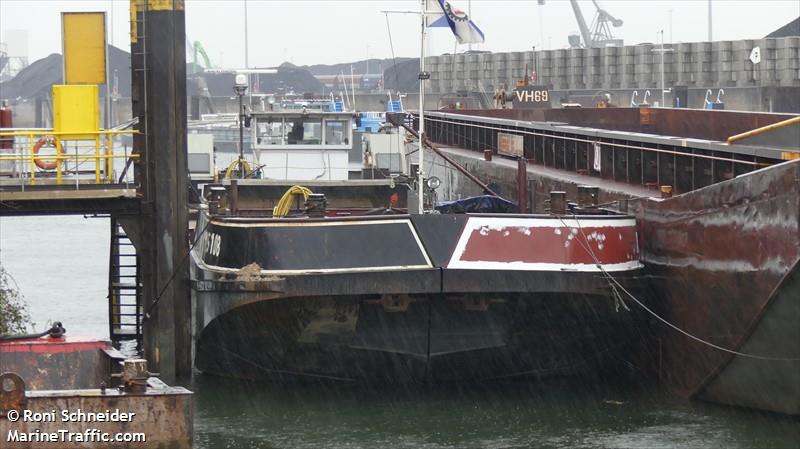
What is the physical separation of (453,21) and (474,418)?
4876 millimetres

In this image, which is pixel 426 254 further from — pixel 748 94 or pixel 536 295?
pixel 748 94

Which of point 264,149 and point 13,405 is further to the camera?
point 264,149

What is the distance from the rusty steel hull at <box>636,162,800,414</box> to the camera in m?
13.6

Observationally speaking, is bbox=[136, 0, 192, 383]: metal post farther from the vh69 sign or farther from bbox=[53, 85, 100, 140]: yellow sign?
the vh69 sign

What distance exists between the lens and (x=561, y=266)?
15.4 meters

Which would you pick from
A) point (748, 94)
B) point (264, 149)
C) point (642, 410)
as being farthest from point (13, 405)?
point (748, 94)

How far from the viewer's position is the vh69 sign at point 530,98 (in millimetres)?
37438

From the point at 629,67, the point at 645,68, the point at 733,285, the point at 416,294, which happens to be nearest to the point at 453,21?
the point at 416,294

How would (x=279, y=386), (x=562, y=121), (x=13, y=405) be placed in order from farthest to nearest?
(x=562, y=121) → (x=279, y=386) → (x=13, y=405)

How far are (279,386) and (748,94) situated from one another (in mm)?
40392

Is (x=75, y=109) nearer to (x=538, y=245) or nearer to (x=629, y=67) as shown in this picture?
(x=538, y=245)
